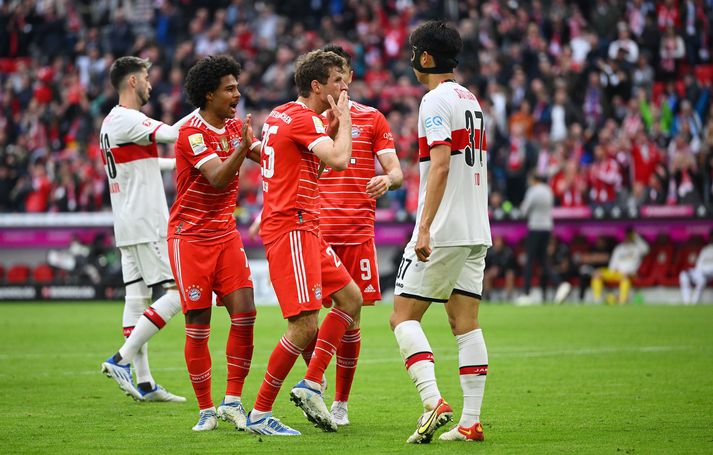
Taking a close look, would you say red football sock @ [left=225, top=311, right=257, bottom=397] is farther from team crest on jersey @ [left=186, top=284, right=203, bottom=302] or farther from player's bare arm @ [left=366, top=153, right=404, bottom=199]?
player's bare arm @ [left=366, top=153, right=404, bottom=199]

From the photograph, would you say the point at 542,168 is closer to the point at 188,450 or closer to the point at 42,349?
the point at 42,349

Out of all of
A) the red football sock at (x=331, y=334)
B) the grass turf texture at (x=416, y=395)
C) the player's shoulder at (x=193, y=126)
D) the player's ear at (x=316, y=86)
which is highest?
the player's ear at (x=316, y=86)

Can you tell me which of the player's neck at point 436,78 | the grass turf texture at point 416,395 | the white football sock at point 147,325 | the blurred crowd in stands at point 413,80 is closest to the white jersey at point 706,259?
the blurred crowd in stands at point 413,80

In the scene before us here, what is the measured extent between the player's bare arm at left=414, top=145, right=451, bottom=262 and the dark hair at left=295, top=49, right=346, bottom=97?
3.49 feet

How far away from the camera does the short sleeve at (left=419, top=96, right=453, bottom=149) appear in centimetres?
731

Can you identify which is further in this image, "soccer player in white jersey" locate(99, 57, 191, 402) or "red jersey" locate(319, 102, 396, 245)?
"soccer player in white jersey" locate(99, 57, 191, 402)

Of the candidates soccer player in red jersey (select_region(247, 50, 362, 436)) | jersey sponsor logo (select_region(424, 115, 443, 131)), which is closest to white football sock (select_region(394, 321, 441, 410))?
soccer player in red jersey (select_region(247, 50, 362, 436))

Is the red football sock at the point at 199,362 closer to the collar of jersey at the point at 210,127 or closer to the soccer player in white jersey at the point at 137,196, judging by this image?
the collar of jersey at the point at 210,127

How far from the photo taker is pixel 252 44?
3178 centimetres

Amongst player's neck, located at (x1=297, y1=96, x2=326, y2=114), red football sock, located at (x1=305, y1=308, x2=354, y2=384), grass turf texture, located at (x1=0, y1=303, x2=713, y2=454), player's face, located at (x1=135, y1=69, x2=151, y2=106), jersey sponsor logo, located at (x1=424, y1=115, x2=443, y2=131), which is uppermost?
player's face, located at (x1=135, y1=69, x2=151, y2=106)

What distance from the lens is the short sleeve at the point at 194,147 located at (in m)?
8.09

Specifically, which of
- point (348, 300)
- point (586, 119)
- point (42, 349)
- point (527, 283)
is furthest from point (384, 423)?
point (586, 119)

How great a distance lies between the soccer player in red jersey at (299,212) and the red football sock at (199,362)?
503 millimetres

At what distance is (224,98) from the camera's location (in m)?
8.29
